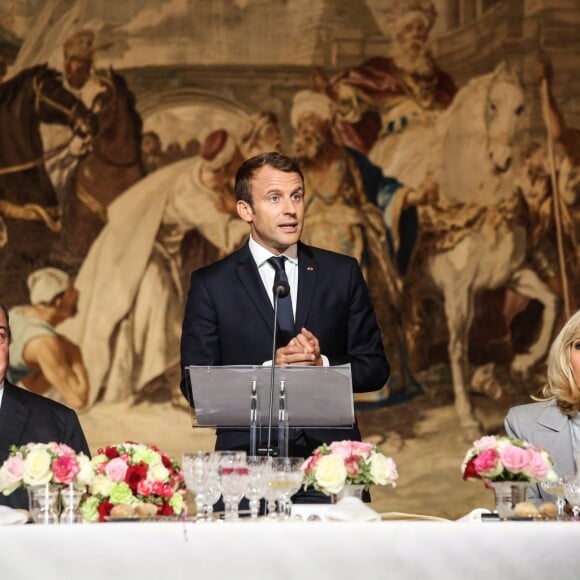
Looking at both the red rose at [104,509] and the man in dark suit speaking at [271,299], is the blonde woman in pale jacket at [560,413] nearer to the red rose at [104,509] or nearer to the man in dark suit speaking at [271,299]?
the man in dark suit speaking at [271,299]

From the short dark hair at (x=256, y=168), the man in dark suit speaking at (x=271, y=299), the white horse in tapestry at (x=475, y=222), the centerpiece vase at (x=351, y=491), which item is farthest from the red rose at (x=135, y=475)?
the white horse in tapestry at (x=475, y=222)

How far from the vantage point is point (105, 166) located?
32.7 ft

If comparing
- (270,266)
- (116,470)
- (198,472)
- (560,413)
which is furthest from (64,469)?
(560,413)

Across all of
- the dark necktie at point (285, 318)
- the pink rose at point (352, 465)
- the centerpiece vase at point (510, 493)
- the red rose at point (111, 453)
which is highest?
the dark necktie at point (285, 318)

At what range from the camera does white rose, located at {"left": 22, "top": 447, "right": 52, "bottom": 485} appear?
3.59 m

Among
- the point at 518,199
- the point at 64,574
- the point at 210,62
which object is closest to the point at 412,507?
the point at 518,199

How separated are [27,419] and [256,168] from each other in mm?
1408

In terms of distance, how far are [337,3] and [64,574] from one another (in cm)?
786

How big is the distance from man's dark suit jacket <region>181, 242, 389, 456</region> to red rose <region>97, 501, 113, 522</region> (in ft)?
3.68

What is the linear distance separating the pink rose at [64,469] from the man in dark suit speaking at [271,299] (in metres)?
1.04

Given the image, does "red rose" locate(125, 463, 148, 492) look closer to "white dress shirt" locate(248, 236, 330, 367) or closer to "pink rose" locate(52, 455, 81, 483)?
"pink rose" locate(52, 455, 81, 483)

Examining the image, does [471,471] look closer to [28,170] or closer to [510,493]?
[510,493]

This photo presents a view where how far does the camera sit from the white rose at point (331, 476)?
365 centimetres

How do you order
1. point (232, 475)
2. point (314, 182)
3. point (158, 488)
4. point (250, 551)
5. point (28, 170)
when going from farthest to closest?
point (314, 182) < point (28, 170) < point (158, 488) < point (232, 475) < point (250, 551)
